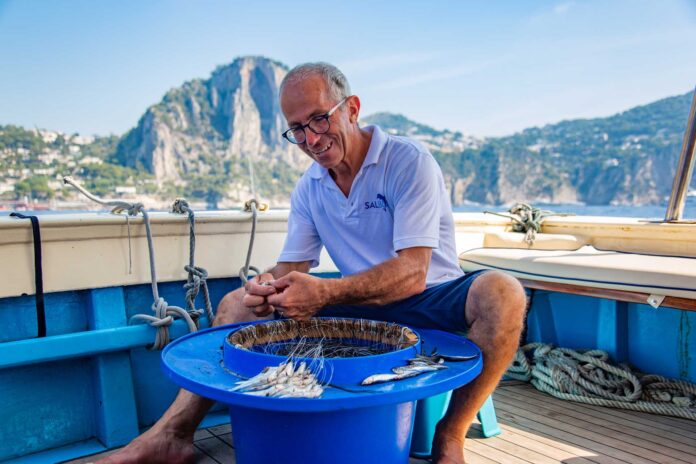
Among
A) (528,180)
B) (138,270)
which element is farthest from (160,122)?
(138,270)

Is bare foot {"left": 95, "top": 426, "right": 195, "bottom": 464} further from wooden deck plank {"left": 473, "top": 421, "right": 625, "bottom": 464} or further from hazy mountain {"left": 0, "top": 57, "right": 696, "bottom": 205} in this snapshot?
hazy mountain {"left": 0, "top": 57, "right": 696, "bottom": 205}

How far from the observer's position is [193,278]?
2.31 meters

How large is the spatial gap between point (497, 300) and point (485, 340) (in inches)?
5.2

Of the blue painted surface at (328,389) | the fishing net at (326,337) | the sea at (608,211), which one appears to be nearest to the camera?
the blue painted surface at (328,389)

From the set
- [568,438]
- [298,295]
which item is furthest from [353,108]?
[568,438]

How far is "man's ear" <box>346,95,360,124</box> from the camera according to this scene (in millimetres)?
2010

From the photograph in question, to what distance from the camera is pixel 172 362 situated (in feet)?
4.65

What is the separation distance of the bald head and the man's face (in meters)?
0.01

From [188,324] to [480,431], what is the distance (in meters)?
1.25

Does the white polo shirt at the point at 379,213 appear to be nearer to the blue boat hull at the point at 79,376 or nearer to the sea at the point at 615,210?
the blue boat hull at the point at 79,376

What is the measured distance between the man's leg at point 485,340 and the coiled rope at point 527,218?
5.99 feet

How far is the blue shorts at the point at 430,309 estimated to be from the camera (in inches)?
72.5

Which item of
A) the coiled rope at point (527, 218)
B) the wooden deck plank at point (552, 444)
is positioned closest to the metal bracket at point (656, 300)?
the wooden deck plank at point (552, 444)

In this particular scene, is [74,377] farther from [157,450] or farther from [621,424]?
[621,424]
